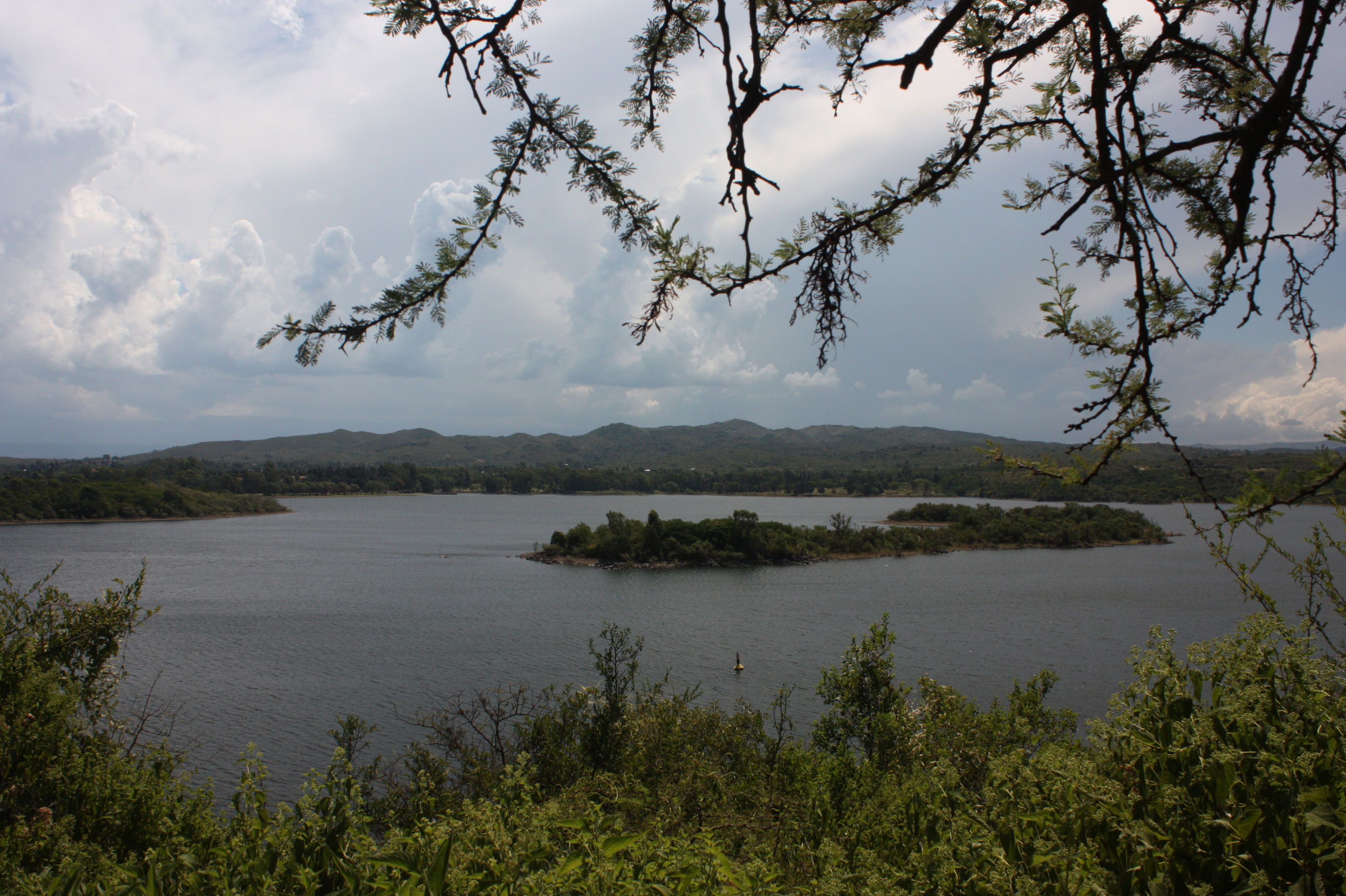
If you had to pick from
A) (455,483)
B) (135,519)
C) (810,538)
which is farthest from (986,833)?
(455,483)

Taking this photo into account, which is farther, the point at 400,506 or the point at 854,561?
the point at 400,506

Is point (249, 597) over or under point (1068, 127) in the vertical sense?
under

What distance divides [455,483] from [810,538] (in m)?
118

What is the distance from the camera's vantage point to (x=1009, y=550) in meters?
70.3

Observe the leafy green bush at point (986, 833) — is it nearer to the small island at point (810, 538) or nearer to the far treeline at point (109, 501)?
the small island at point (810, 538)

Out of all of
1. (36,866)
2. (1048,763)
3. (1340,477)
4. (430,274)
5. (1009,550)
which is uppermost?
(430,274)

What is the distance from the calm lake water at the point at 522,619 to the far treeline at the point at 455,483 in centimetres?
1367

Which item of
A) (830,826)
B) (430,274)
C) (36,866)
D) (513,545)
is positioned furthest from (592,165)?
(513,545)

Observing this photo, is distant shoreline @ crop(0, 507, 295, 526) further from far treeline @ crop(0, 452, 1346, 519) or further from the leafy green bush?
the leafy green bush

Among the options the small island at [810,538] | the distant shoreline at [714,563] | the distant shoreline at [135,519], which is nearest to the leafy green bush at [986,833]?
the distant shoreline at [714,563]

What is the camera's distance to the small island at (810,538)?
2388 inches

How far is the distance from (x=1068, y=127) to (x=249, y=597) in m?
50.6

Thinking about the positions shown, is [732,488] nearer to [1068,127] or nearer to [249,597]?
[249,597]

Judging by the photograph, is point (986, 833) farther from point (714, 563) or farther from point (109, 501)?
point (109, 501)
